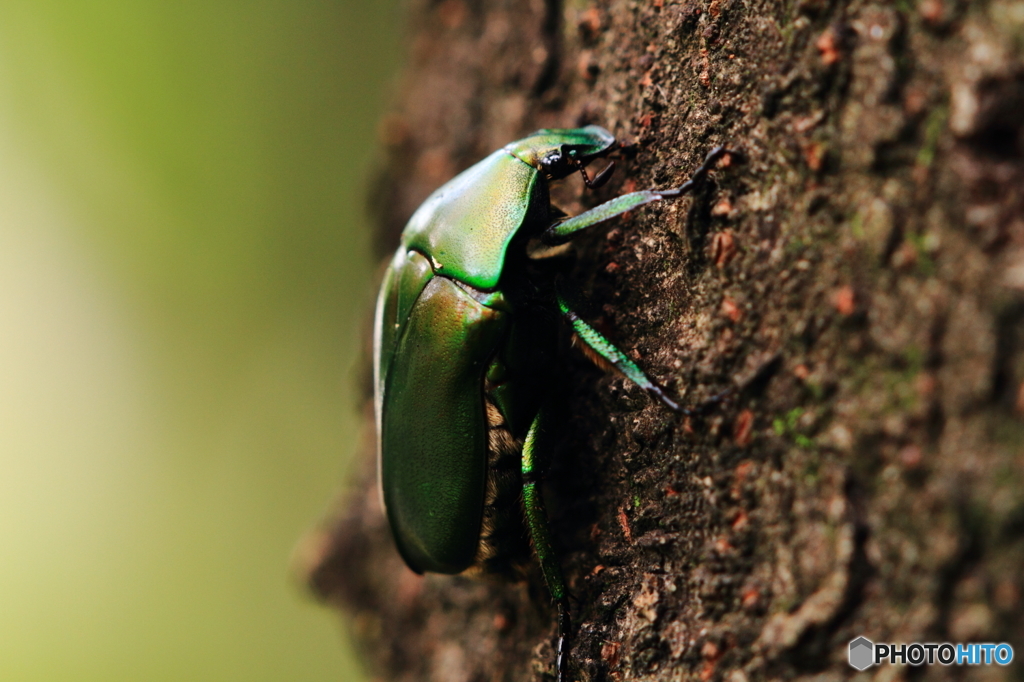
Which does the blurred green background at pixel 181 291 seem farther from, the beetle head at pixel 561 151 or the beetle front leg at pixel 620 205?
the beetle front leg at pixel 620 205

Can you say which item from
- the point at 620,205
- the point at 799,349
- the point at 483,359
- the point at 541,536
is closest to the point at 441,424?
the point at 483,359

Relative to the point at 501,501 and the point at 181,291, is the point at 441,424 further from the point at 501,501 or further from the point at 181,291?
the point at 181,291

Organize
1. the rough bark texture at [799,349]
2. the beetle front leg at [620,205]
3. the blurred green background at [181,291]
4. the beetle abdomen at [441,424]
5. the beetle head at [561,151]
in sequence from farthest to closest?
the blurred green background at [181,291], the beetle head at [561,151], the beetle abdomen at [441,424], the beetle front leg at [620,205], the rough bark texture at [799,349]

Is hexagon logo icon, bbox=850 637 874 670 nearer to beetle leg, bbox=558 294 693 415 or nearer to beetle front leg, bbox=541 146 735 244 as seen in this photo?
beetle leg, bbox=558 294 693 415

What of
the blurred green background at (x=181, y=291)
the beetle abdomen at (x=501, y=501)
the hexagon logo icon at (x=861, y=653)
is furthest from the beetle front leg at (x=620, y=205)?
the blurred green background at (x=181, y=291)

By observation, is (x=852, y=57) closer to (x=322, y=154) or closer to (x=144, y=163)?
(x=322, y=154)

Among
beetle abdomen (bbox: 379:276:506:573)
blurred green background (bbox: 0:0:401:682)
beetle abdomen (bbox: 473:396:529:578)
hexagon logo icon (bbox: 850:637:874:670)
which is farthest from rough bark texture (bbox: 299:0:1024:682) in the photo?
blurred green background (bbox: 0:0:401:682)
